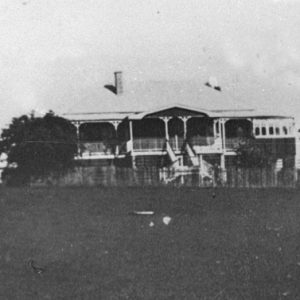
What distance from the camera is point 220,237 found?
12.0 metres

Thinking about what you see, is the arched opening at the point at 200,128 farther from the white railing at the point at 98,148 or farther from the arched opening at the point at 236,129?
the white railing at the point at 98,148

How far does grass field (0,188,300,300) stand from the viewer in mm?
8164

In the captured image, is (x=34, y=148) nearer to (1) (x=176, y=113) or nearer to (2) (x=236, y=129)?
(1) (x=176, y=113)

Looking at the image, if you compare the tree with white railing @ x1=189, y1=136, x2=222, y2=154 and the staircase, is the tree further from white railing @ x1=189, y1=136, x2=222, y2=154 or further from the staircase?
white railing @ x1=189, y1=136, x2=222, y2=154

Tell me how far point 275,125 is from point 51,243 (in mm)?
28424

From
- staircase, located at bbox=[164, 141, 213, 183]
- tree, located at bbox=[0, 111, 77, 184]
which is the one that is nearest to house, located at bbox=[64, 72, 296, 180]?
staircase, located at bbox=[164, 141, 213, 183]

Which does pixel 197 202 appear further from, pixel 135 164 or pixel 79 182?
pixel 135 164

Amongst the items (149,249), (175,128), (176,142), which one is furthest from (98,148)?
(149,249)

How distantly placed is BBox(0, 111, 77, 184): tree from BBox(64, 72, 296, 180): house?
125 inches

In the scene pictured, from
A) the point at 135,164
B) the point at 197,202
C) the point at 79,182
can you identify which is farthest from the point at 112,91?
the point at 197,202

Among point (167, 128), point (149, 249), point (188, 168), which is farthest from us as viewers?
point (167, 128)

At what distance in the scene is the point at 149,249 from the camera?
10703 mm

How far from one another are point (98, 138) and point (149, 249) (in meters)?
24.1

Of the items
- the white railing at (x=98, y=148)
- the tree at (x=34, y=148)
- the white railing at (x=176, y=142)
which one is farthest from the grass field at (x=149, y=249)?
the white railing at (x=98, y=148)
